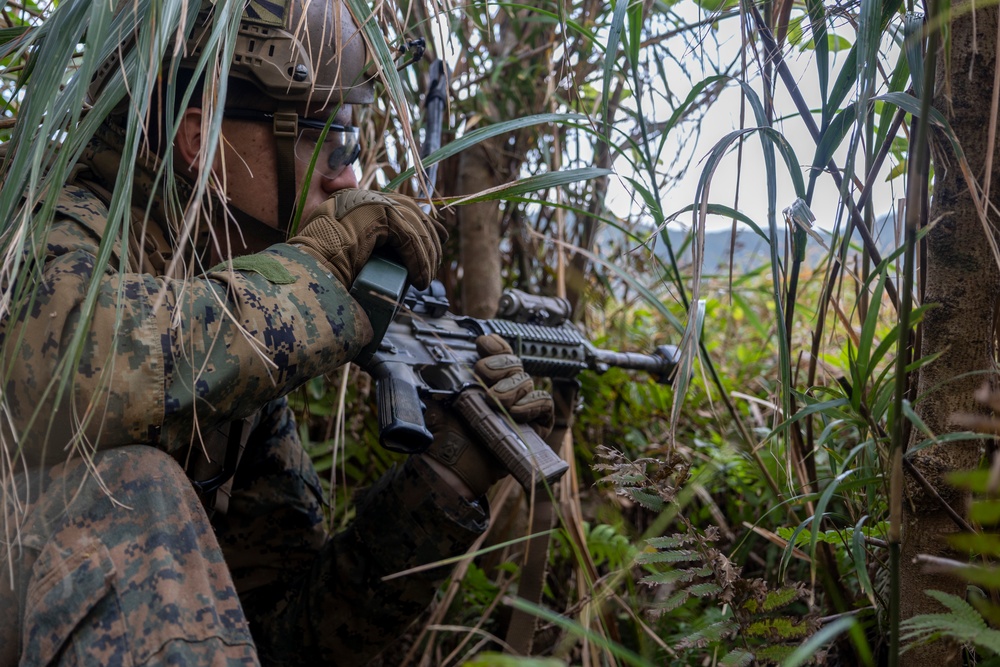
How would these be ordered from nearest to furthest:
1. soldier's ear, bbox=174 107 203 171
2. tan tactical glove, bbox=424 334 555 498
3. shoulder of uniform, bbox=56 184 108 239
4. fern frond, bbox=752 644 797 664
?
fern frond, bbox=752 644 797 664, shoulder of uniform, bbox=56 184 108 239, soldier's ear, bbox=174 107 203 171, tan tactical glove, bbox=424 334 555 498

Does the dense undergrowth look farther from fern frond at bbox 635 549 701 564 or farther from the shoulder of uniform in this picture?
the shoulder of uniform

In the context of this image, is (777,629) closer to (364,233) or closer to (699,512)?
(364,233)

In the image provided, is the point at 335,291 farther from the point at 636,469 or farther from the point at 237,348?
the point at 636,469

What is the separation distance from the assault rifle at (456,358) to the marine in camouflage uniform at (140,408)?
8 centimetres

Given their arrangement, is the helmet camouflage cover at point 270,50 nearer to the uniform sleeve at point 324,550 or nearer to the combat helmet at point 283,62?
the combat helmet at point 283,62

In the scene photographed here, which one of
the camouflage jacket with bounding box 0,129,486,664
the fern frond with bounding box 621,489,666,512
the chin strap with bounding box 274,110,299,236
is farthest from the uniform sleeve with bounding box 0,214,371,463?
the fern frond with bounding box 621,489,666,512

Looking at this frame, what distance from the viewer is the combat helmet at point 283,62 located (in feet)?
5.25

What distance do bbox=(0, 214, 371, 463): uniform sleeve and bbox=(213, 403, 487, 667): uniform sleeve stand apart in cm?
53

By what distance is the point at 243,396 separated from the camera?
1.37 m

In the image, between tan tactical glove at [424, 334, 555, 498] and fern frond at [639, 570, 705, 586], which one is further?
tan tactical glove at [424, 334, 555, 498]

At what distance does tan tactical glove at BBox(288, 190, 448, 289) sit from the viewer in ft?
5.07

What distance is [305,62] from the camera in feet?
5.44

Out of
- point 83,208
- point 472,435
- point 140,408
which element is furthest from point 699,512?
point 83,208

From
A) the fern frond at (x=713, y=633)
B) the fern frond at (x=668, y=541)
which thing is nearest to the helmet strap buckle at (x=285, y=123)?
the fern frond at (x=668, y=541)
